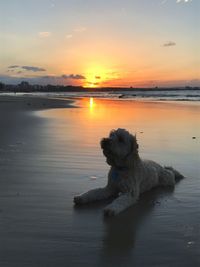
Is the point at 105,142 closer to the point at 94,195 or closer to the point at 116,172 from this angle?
the point at 116,172

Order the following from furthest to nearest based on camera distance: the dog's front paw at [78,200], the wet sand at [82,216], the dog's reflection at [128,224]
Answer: the dog's front paw at [78,200] → the dog's reflection at [128,224] → the wet sand at [82,216]

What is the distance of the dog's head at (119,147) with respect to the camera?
5664mm

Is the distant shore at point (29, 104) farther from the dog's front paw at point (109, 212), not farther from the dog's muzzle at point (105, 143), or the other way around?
the dog's front paw at point (109, 212)

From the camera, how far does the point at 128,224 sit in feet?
15.9

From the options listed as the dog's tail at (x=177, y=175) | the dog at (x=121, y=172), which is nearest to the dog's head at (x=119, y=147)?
the dog at (x=121, y=172)

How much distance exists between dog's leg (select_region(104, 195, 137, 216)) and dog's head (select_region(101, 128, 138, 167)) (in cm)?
43

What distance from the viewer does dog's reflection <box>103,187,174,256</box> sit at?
4.09 meters

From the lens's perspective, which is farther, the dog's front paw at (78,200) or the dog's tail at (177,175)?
the dog's tail at (177,175)

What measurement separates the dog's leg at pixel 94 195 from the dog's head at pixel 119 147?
368 millimetres

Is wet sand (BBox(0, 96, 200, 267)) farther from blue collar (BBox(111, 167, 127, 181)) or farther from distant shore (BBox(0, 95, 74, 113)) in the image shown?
distant shore (BBox(0, 95, 74, 113))

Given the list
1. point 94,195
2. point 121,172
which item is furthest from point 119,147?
point 94,195

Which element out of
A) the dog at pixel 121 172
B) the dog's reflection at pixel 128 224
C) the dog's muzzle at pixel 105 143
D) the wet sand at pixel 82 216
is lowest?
the dog's reflection at pixel 128 224

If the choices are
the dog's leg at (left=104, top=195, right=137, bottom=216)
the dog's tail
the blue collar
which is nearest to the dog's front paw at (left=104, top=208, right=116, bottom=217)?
the dog's leg at (left=104, top=195, right=137, bottom=216)

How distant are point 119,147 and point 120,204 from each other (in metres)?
0.72
